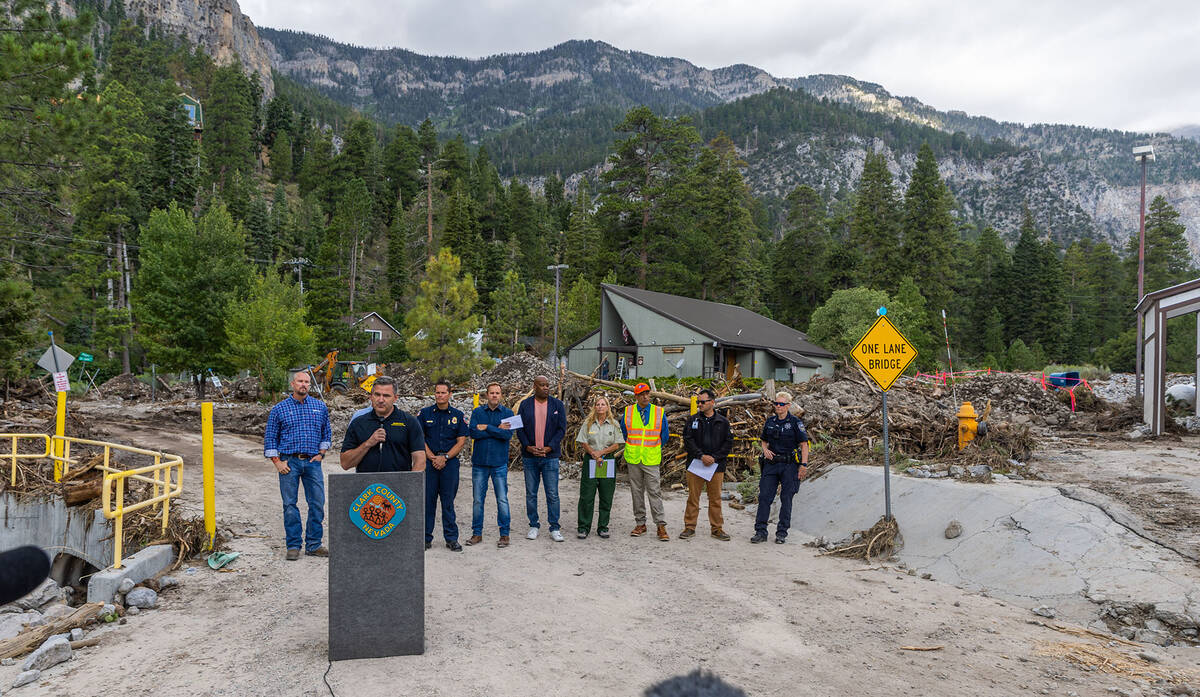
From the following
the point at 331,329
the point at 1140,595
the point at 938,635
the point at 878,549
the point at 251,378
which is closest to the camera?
the point at 938,635

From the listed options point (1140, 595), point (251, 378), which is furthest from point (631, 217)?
point (1140, 595)

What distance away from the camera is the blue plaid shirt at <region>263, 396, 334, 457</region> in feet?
→ 24.8

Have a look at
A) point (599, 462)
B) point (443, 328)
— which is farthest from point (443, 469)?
point (443, 328)

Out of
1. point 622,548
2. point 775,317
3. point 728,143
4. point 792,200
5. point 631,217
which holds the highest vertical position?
point 728,143

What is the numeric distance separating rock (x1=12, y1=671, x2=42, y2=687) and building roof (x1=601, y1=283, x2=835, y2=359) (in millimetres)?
29089

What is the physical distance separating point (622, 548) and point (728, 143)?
71.6 metres

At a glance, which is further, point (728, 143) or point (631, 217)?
point (728, 143)

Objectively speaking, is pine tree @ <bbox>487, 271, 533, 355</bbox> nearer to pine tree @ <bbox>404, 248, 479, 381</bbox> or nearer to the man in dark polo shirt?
pine tree @ <bbox>404, 248, 479, 381</bbox>

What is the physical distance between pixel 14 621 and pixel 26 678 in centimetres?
279

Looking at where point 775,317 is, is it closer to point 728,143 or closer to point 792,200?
point 792,200

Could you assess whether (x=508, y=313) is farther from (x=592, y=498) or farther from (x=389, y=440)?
(x=389, y=440)

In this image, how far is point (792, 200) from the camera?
71.8 metres

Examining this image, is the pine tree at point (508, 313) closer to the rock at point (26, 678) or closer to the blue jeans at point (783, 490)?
the blue jeans at point (783, 490)

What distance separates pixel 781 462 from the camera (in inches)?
357
